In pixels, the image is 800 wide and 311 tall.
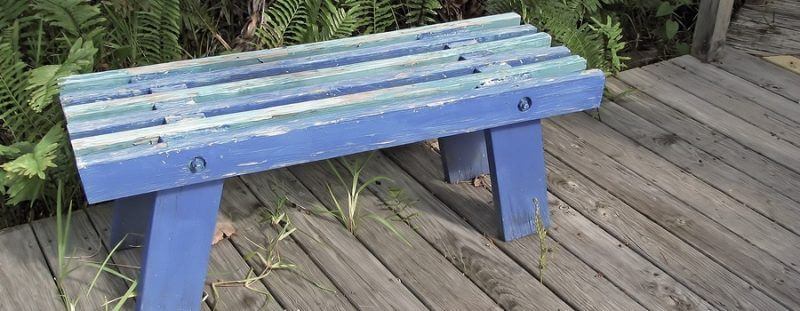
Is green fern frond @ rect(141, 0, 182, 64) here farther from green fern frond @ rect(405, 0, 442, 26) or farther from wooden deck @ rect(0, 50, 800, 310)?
green fern frond @ rect(405, 0, 442, 26)

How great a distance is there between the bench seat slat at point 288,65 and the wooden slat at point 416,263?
562mm

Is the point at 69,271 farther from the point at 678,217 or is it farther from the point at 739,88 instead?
the point at 739,88

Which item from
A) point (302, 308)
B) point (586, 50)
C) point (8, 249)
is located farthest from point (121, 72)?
point (586, 50)

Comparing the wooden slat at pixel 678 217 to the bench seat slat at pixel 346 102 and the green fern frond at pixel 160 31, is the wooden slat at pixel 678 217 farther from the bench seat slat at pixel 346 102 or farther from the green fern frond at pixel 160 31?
the green fern frond at pixel 160 31

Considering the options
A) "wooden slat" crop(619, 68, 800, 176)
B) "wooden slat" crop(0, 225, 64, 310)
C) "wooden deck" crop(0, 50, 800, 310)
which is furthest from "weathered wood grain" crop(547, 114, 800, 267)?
"wooden slat" crop(0, 225, 64, 310)

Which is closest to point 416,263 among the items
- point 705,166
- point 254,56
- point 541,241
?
point 541,241

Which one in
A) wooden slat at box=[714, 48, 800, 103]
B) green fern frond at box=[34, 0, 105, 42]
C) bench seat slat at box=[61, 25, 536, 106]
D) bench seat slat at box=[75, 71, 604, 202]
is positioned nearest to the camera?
bench seat slat at box=[75, 71, 604, 202]

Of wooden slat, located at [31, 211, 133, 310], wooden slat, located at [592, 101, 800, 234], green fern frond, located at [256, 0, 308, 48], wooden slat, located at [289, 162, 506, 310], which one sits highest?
green fern frond, located at [256, 0, 308, 48]

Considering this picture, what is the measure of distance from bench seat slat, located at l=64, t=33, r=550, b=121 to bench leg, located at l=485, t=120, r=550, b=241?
306mm

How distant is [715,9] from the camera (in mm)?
4180

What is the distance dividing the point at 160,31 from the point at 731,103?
2434mm

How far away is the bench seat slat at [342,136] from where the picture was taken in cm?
230

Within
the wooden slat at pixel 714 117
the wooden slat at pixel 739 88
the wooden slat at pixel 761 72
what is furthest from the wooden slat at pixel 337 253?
the wooden slat at pixel 761 72

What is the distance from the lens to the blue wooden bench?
2.38m
